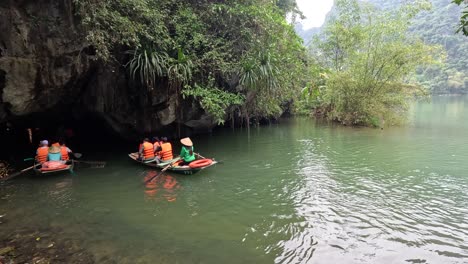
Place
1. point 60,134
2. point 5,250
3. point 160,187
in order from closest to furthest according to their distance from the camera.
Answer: point 5,250
point 160,187
point 60,134

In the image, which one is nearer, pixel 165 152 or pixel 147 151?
pixel 165 152

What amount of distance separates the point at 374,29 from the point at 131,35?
15260 mm

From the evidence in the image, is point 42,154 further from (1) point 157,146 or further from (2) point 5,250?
(2) point 5,250

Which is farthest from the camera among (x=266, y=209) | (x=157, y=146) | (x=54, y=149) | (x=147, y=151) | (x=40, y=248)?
(x=157, y=146)

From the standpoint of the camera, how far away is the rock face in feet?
26.0

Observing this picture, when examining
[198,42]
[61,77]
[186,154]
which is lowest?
[186,154]

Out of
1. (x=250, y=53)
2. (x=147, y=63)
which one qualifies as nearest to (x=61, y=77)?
(x=147, y=63)

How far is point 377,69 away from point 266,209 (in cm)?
1593

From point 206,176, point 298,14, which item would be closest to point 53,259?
point 206,176

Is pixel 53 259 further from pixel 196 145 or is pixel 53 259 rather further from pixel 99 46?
pixel 196 145

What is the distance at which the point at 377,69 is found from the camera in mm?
18891

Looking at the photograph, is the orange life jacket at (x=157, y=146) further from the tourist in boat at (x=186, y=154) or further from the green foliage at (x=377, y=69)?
the green foliage at (x=377, y=69)

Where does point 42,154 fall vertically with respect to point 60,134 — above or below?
below

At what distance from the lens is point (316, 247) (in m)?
4.92
